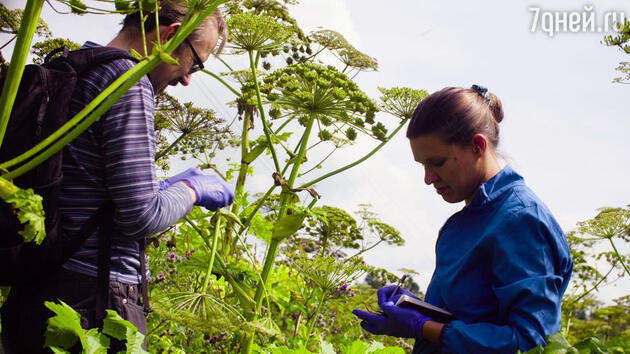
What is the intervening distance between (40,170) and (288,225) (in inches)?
55.3

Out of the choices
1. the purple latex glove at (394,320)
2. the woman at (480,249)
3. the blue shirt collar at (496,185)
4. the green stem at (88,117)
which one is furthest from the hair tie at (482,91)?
the green stem at (88,117)

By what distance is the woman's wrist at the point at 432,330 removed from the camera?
206cm

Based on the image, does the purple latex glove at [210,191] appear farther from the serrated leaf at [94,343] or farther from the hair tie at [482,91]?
the hair tie at [482,91]

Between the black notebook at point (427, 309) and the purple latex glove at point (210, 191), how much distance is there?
35.1 inches

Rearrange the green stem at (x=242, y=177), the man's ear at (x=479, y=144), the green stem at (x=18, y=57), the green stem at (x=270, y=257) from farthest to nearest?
the green stem at (x=242, y=177), the green stem at (x=270, y=257), the man's ear at (x=479, y=144), the green stem at (x=18, y=57)

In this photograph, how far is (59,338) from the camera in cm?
125

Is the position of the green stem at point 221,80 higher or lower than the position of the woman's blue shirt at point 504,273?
higher

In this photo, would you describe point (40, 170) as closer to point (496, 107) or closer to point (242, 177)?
point (242, 177)

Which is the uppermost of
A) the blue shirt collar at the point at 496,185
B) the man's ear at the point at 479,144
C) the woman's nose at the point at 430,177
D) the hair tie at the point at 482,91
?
the hair tie at the point at 482,91

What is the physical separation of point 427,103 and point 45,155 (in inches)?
74.0

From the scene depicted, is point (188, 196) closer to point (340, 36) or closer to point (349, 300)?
point (340, 36)

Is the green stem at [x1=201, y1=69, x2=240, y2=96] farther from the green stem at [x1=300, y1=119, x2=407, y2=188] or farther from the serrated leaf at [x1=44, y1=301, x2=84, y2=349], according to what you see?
the serrated leaf at [x1=44, y1=301, x2=84, y2=349]

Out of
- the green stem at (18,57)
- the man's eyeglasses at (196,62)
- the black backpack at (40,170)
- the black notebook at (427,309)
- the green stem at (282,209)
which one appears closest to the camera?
the green stem at (18,57)

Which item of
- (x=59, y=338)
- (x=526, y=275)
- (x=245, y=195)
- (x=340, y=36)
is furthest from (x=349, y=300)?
(x=59, y=338)
